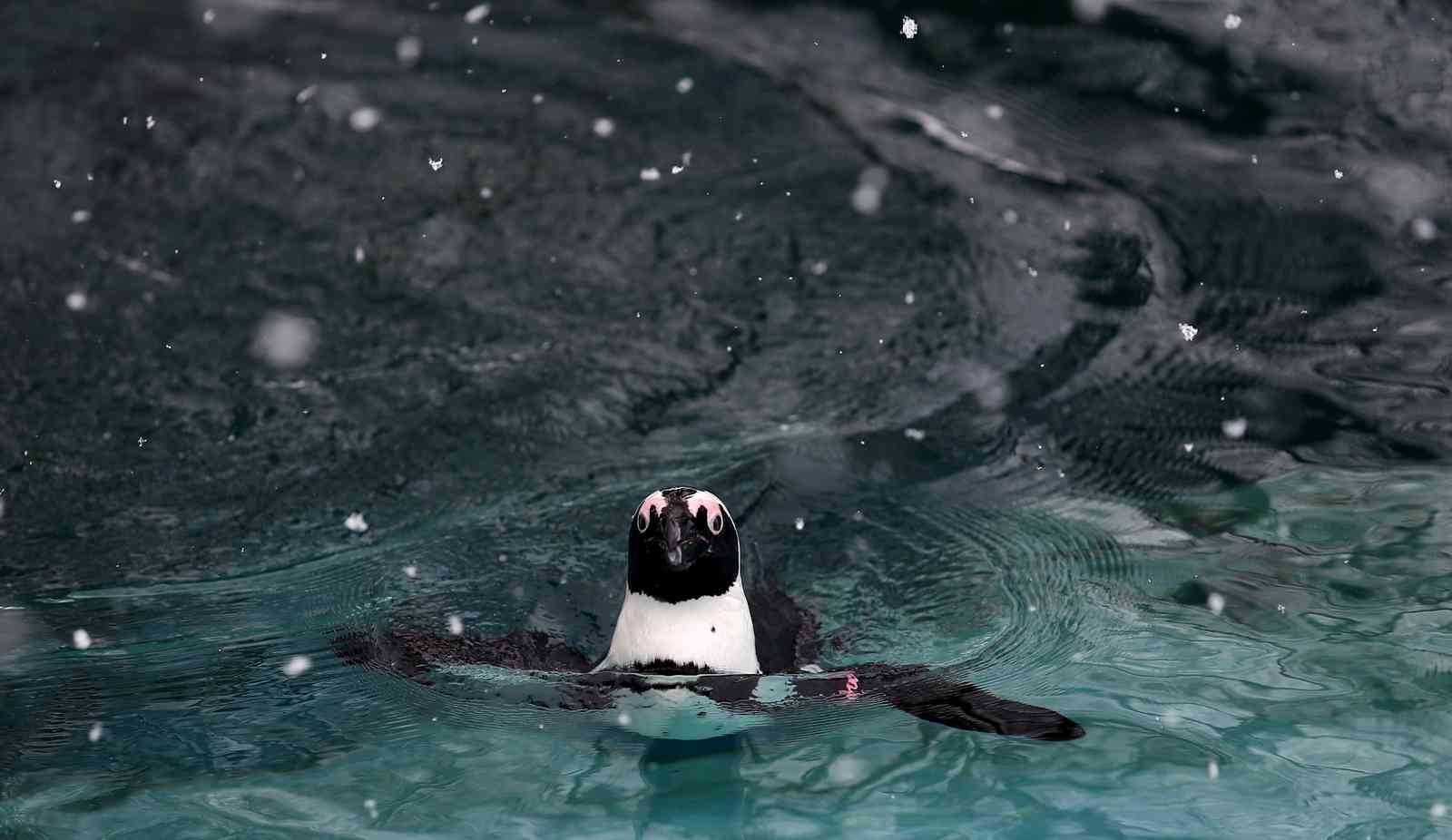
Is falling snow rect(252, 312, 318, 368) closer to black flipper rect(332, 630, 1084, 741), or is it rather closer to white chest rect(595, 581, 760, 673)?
black flipper rect(332, 630, 1084, 741)

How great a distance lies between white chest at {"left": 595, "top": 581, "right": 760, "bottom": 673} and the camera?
4441 millimetres

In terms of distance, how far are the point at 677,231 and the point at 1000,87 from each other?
1.98 m

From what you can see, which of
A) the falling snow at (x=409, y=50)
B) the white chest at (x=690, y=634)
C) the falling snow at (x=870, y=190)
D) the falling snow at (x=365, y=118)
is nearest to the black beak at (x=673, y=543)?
the white chest at (x=690, y=634)

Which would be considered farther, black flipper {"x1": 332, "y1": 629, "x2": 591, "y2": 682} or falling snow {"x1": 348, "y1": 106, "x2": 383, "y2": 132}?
falling snow {"x1": 348, "y1": 106, "x2": 383, "y2": 132}

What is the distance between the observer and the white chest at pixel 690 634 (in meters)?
4.44

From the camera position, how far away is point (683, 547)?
170 inches

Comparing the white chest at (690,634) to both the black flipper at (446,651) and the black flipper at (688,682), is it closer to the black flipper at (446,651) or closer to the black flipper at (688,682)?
the black flipper at (688,682)

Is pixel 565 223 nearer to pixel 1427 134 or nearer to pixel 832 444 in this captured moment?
pixel 832 444

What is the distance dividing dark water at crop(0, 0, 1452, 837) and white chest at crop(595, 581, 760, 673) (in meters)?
0.26

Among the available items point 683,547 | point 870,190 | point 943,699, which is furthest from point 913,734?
point 870,190

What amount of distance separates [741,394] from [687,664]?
2.90m

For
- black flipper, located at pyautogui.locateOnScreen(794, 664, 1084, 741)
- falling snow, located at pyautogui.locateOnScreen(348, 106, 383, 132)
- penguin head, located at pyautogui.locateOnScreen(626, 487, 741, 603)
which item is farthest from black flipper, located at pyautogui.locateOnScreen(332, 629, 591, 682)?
falling snow, located at pyautogui.locateOnScreen(348, 106, 383, 132)

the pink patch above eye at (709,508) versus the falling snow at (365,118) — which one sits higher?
the falling snow at (365,118)

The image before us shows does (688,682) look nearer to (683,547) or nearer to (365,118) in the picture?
(683,547)
